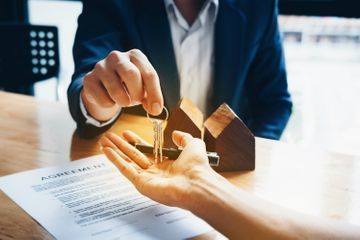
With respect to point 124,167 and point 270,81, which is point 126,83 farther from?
point 270,81

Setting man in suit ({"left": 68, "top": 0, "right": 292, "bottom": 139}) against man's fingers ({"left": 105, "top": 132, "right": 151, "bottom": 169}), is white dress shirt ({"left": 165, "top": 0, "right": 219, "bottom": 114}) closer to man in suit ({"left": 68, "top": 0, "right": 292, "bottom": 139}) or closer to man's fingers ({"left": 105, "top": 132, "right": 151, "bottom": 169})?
man in suit ({"left": 68, "top": 0, "right": 292, "bottom": 139})

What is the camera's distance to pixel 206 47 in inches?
54.9

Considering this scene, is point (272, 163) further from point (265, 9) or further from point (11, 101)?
point (11, 101)

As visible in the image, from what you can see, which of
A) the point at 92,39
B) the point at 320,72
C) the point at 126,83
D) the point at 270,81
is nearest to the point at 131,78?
the point at 126,83

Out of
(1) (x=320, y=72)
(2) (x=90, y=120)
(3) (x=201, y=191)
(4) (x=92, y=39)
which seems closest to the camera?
(3) (x=201, y=191)

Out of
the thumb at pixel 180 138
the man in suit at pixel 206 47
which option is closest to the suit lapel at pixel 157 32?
the man in suit at pixel 206 47

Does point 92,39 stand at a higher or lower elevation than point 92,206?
higher

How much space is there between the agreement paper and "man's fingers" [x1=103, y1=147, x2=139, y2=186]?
4 centimetres

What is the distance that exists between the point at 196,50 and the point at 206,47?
38 millimetres

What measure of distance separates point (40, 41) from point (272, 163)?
1503mm

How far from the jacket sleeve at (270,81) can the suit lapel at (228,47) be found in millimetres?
105

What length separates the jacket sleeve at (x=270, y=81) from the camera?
1.37 m

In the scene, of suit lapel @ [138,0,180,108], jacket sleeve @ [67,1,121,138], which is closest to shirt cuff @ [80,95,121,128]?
jacket sleeve @ [67,1,121,138]

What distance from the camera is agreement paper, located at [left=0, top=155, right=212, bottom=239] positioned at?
0.61m
